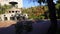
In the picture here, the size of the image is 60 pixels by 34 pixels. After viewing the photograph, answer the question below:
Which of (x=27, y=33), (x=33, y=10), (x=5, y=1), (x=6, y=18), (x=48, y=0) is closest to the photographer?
(x=48, y=0)

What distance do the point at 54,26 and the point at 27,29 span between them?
280 centimetres

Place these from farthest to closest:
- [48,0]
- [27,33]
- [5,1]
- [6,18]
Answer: [5,1] → [6,18] → [27,33] → [48,0]

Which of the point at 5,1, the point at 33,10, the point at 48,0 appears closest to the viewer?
the point at 48,0

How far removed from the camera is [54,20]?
1323 centimetres

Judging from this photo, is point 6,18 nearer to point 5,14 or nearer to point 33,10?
point 5,14

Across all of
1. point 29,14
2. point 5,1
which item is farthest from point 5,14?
point 5,1

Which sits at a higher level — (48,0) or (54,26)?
(48,0)

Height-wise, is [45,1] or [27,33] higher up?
[45,1]

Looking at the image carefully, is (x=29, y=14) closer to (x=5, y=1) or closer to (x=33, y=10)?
(x=33, y=10)

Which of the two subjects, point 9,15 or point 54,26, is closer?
point 54,26

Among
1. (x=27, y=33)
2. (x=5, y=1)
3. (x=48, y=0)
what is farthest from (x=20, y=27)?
(x=5, y=1)

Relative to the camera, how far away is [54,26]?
525 inches

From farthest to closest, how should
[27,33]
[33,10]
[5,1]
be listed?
[5,1] < [33,10] < [27,33]

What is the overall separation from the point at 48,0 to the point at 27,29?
345 cm
